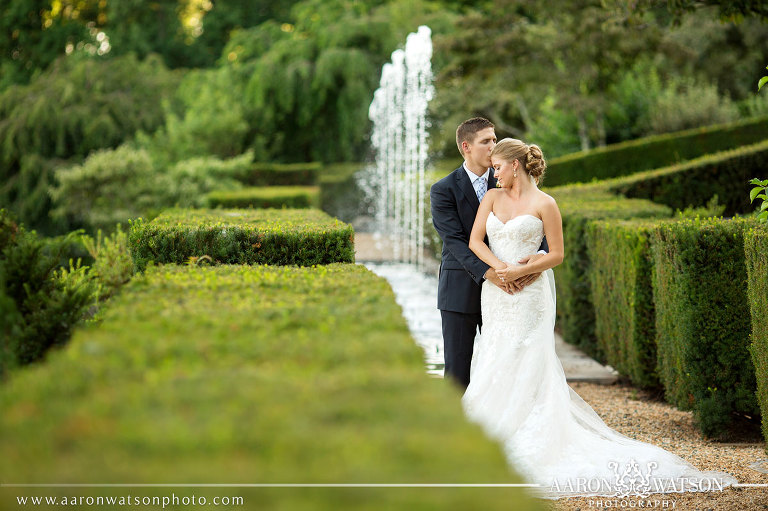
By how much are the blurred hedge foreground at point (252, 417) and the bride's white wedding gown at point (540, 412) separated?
2.16 m

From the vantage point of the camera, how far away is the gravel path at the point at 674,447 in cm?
404

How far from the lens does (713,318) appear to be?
536 centimetres

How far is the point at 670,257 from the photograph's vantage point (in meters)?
5.60

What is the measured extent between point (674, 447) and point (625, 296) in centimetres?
177

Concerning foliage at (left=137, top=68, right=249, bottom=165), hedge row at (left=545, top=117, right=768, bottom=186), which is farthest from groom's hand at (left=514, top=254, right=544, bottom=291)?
foliage at (left=137, top=68, right=249, bottom=165)

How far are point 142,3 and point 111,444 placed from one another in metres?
38.8

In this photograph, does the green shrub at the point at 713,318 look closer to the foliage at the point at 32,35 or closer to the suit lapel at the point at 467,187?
the suit lapel at the point at 467,187

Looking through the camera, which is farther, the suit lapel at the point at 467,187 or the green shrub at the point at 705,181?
the green shrub at the point at 705,181

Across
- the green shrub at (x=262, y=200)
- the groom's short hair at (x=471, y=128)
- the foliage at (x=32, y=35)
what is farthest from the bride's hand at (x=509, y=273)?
the foliage at (x=32, y=35)

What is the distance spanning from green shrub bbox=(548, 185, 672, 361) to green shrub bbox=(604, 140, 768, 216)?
2.45 m

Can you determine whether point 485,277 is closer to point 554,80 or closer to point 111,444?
point 111,444

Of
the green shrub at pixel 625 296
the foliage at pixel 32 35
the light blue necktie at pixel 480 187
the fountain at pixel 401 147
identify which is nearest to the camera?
the light blue necktie at pixel 480 187

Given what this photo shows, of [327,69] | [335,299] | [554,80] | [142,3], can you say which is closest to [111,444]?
[335,299]

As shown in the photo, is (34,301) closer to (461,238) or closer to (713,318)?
(461,238)
